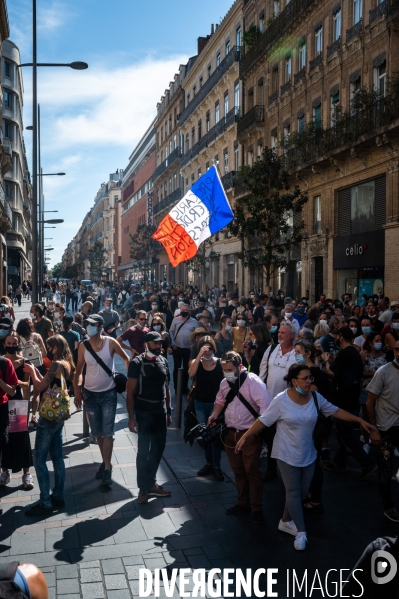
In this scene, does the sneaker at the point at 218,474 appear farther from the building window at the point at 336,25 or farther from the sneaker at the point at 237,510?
the building window at the point at 336,25

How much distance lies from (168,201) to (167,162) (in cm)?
421

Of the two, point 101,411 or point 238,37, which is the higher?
point 238,37

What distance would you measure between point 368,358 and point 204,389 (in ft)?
9.36

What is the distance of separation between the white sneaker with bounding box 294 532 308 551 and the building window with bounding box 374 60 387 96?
1782 cm

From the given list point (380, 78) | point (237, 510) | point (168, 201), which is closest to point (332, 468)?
point (237, 510)

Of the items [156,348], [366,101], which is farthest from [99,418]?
[366,101]

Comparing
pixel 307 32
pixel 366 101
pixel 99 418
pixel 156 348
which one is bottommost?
pixel 99 418

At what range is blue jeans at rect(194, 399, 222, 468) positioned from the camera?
705 centimetres

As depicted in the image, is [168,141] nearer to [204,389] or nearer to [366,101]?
[366,101]

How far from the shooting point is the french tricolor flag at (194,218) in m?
13.2

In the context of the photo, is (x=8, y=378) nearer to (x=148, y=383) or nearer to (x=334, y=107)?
(x=148, y=383)

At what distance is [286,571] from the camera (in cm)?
466

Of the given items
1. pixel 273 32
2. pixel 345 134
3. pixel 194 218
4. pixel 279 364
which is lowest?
pixel 279 364

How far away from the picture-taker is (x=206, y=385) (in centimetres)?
725
